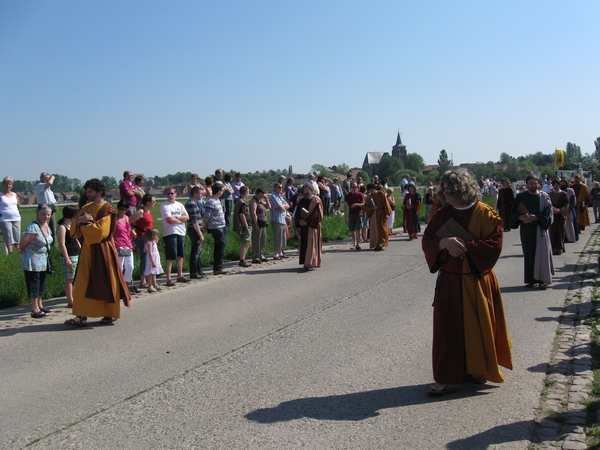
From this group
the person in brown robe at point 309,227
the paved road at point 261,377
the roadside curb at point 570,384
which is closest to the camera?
the roadside curb at point 570,384

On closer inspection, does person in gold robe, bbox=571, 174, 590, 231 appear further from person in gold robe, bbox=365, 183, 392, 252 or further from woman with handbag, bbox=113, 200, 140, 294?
woman with handbag, bbox=113, 200, 140, 294

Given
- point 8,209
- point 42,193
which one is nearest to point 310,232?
point 42,193

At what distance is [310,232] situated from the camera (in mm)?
14812

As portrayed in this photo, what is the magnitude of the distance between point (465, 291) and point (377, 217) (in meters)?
13.1

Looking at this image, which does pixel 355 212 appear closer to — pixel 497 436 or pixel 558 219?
pixel 558 219

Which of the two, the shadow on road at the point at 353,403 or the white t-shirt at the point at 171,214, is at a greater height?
the white t-shirt at the point at 171,214

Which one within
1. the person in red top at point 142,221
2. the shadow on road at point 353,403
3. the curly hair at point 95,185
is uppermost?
the curly hair at point 95,185

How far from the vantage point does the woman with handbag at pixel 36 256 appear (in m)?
9.49

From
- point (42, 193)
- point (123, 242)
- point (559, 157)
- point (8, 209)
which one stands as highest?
point (559, 157)

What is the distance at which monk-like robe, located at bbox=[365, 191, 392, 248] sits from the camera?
18.7 meters

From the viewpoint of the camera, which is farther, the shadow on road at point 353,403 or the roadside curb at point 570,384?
the shadow on road at point 353,403

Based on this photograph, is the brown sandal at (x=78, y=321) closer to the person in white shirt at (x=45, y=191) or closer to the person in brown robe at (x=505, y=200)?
the person in white shirt at (x=45, y=191)

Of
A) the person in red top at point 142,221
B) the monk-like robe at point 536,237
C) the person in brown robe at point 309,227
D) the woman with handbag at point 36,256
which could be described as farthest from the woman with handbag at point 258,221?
the woman with handbag at point 36,256

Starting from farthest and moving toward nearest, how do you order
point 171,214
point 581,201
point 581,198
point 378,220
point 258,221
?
1. point 581,201
2. point 581,198
3. point 378,220
4. point 258,221
5. point 171,214
